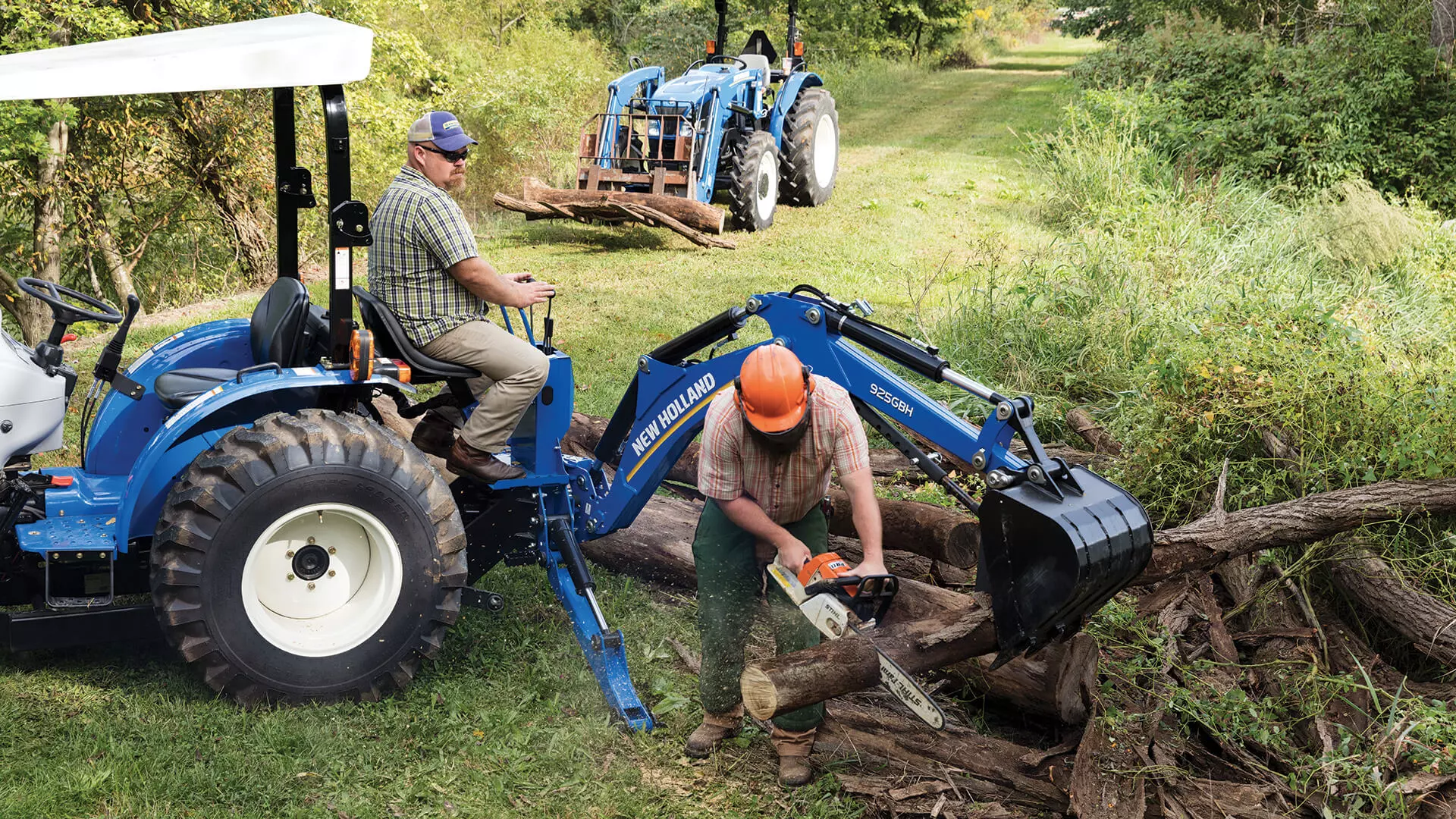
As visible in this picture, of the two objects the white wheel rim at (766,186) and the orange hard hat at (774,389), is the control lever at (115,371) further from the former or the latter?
the white wheel rim at (766,186)

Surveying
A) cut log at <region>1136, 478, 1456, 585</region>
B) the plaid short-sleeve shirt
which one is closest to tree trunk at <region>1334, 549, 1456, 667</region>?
cut log at <region>1136, 478, 1456, 585</region>

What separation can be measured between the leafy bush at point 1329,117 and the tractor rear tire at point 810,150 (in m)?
3.91

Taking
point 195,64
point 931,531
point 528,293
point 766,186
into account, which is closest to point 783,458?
point 931,531

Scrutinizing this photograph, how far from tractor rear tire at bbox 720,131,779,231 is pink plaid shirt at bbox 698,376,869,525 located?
31.4 feet

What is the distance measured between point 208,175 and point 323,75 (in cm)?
1070

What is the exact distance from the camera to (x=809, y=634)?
4.63 meters

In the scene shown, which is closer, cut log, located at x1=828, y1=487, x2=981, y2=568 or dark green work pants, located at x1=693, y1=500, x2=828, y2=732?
dark green work pants, located at x1=693, y1=500, x2=828, y2=732

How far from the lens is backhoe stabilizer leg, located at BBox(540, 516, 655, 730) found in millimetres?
4793

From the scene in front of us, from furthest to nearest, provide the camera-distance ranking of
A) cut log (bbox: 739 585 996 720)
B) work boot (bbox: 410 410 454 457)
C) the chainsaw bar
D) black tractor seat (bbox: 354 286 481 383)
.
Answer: work boot (bbox: 410 410 454 457)
black tractor seat (bbox: 354 286 481 383)
cut log (bbox: 739 585 996 720)
the chainsaw bar

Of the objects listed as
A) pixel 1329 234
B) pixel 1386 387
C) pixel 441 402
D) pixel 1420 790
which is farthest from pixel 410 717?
pixel 1329 234

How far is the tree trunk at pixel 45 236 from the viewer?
40.0 feet

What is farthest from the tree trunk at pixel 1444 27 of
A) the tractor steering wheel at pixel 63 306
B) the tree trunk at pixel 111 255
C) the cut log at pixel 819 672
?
the tree trunk at pixel 111 255

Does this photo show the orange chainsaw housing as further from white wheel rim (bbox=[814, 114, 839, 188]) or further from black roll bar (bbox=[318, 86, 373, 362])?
white wheel rim (bbox=[814, 114, 839, 188])

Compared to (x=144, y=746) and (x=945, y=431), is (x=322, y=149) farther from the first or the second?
(x=945, y=431)
